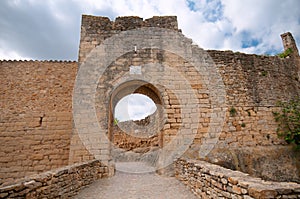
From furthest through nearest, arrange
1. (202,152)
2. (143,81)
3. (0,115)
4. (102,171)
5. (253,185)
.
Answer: (0,115) → (143,81) → (202,152) → (102,171) → (253,185)

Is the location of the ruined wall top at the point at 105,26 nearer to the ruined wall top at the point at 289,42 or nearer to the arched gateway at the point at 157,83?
the arched gateway at the point at 157,83

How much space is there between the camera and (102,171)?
600cm

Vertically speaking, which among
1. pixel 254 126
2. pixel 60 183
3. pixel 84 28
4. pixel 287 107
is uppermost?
pixel 84 28

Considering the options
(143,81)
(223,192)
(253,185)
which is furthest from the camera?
(143,81)

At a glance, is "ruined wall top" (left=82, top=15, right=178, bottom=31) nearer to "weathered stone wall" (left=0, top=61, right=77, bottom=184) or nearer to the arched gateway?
the arched gateway

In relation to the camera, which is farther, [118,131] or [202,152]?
[118,131]

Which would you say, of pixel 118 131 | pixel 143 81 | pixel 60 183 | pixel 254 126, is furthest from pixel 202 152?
pixel 118 131

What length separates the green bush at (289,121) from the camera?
780 cm

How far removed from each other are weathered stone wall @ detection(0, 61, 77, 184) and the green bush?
9473 mm

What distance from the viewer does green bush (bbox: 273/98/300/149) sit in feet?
25.6

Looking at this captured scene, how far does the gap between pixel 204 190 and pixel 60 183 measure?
311 centimetres

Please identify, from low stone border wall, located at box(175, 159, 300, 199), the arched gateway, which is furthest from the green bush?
low stone border wall, located at box(175, 159, 300, 199)

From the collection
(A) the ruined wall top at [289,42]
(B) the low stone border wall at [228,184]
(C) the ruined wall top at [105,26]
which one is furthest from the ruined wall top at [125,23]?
(A) the ruined wall top at [289,42]

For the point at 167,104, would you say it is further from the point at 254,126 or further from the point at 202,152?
the point at 254,126
